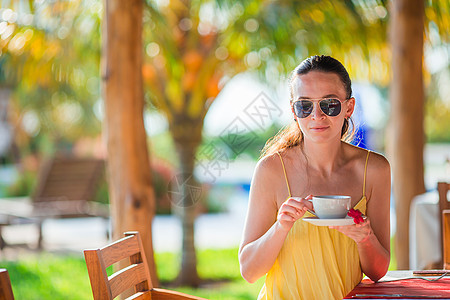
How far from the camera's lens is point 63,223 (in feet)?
34.2

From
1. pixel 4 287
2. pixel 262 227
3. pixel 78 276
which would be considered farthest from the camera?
pixel 78 276

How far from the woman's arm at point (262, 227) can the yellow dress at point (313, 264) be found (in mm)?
65

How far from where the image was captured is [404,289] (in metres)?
1.79

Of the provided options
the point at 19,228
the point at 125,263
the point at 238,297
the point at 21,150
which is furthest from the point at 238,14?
the point at 21,150

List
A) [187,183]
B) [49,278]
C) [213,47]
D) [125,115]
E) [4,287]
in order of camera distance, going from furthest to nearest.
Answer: [187,183] < [213,47] < [49,278] < [125,115] < [4,287]

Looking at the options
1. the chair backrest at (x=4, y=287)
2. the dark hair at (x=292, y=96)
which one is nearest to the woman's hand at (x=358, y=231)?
the dark hair at (x=292, y=96)

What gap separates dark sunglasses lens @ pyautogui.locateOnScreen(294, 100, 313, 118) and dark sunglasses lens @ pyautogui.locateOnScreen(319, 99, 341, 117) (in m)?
0.04

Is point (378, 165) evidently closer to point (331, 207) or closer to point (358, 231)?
point (358, 231)

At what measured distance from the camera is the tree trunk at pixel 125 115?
3695 millimetres

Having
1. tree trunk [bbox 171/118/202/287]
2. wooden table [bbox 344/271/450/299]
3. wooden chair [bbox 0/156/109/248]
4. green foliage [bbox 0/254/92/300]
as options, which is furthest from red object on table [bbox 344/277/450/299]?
wooden chair [bbox 0/156/109/248]

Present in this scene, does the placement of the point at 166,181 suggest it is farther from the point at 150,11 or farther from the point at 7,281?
the point at 7,281

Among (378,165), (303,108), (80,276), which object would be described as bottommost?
(80,276)

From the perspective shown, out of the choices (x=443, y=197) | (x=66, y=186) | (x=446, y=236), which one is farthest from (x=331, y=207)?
(x=66, y=186)

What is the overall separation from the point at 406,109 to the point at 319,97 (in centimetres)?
342
